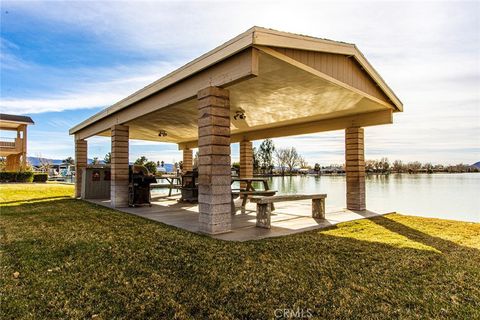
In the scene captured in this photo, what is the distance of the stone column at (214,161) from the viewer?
15.5 ft

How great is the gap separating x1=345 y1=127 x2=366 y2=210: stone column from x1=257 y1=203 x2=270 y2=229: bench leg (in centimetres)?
352

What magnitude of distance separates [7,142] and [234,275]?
24521 mm

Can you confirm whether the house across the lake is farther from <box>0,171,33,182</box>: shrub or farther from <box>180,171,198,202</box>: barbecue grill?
<box>180,171,198,202</box>: barbecue grill

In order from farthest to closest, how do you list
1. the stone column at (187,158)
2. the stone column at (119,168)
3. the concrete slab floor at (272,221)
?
the stone column at (187,158) → the stone column at (119,168) → the concrete slab floor at (272,221)

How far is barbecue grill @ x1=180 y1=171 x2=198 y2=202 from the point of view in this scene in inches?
371

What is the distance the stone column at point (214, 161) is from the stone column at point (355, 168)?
169 inches

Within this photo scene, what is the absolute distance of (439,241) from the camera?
4.50 m

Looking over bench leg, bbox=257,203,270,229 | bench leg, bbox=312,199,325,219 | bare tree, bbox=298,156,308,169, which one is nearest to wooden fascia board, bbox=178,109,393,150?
bench leg, bbox=312,199,325,219

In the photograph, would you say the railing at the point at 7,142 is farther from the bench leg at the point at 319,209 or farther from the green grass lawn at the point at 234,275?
the bench leg at the point at 319,209

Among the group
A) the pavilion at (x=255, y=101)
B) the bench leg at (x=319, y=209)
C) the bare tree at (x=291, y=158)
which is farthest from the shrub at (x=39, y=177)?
the bare tree at (x=291, y=158)

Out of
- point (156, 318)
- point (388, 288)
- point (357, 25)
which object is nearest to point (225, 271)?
point (156, 318)

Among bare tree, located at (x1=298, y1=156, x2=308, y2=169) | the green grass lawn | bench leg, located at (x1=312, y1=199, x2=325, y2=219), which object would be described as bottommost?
the green grass lawn

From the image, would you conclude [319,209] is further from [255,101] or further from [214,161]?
[214,161]

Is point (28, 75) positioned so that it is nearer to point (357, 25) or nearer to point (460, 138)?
point (357, 25)
